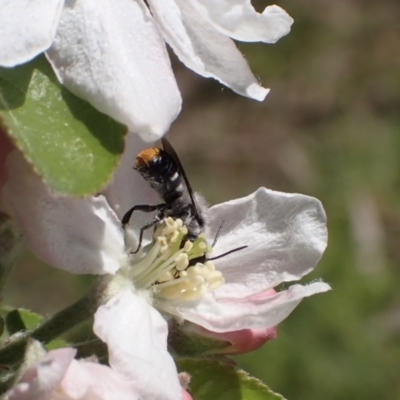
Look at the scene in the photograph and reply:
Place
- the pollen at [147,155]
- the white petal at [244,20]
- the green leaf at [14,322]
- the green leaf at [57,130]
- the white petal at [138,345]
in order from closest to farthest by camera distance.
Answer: the green leaf at [57,130] → the white petal at [138,345] → the white petal at [244,20] → the pollen at [147,155] → the green leaf at [14,322]

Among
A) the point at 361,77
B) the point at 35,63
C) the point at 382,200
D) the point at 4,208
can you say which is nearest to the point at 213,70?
the point at 35,63

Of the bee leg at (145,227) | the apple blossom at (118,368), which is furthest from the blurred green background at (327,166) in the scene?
the apple blossom at (118,368)

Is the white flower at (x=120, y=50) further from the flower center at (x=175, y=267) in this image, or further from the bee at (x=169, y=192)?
the flower center at (x=175, y=267)

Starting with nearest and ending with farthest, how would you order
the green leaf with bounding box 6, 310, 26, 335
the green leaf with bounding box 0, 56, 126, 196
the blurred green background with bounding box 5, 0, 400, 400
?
the green leaf with bounding box 0, 56, 126, 196
the green leaf with bounding box 6, 310, 26, 335
the blurred green background with bounding box 5, 0, 400, 400

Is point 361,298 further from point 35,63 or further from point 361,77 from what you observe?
point 35,63

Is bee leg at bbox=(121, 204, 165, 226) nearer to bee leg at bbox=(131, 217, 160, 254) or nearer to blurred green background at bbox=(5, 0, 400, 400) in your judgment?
bee leg at bbox=(131, 217, 160, 254)

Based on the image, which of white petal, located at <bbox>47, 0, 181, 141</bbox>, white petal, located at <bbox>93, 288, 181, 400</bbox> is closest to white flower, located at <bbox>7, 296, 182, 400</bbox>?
white petal, located at <bbox>93, 288, 181, 400</bbox>

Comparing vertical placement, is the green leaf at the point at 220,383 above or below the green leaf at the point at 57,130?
below
